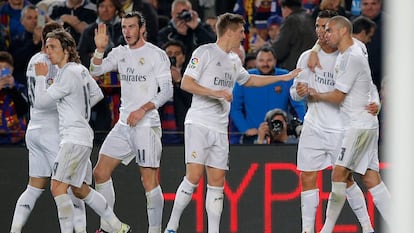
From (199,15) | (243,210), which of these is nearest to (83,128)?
(243,210)

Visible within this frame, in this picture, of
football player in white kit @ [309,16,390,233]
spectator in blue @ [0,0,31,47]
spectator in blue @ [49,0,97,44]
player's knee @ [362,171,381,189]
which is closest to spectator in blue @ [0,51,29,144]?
spectator in blue @ [0,0,31,47]

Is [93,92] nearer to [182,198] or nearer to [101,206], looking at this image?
[101,206]

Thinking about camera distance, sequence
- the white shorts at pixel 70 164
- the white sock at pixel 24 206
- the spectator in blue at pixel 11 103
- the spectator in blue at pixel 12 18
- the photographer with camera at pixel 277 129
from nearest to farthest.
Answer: the white shorts at pixel 70 164
the white sock at pixel 24 206
the photographer with camera at pixel 277 129
the spectator in blue at pixel 11 103
the spectator in blue at pixel 12 18

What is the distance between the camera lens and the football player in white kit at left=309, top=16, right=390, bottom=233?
24.6 feet

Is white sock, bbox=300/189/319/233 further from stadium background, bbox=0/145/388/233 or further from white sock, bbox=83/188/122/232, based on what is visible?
white sock, bbox=83/188/122/232

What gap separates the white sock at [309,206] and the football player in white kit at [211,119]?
2.47ft

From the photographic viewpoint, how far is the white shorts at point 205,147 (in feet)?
25.2

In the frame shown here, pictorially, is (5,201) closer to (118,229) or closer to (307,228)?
(118,229)

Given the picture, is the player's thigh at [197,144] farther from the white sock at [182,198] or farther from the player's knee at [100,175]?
the player's knee at [100,175]

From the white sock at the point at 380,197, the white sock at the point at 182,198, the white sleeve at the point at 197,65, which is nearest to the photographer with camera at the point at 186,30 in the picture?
the white sleeve at the point at 197,65

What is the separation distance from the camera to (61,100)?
24.8 feet

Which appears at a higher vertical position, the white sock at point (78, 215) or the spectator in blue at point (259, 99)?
the spectator in blue at point (259, 99)

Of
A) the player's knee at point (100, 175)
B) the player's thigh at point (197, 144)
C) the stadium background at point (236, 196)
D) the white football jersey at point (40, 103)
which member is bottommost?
the stadium background at point (236, 196)

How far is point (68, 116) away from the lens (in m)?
7.54
